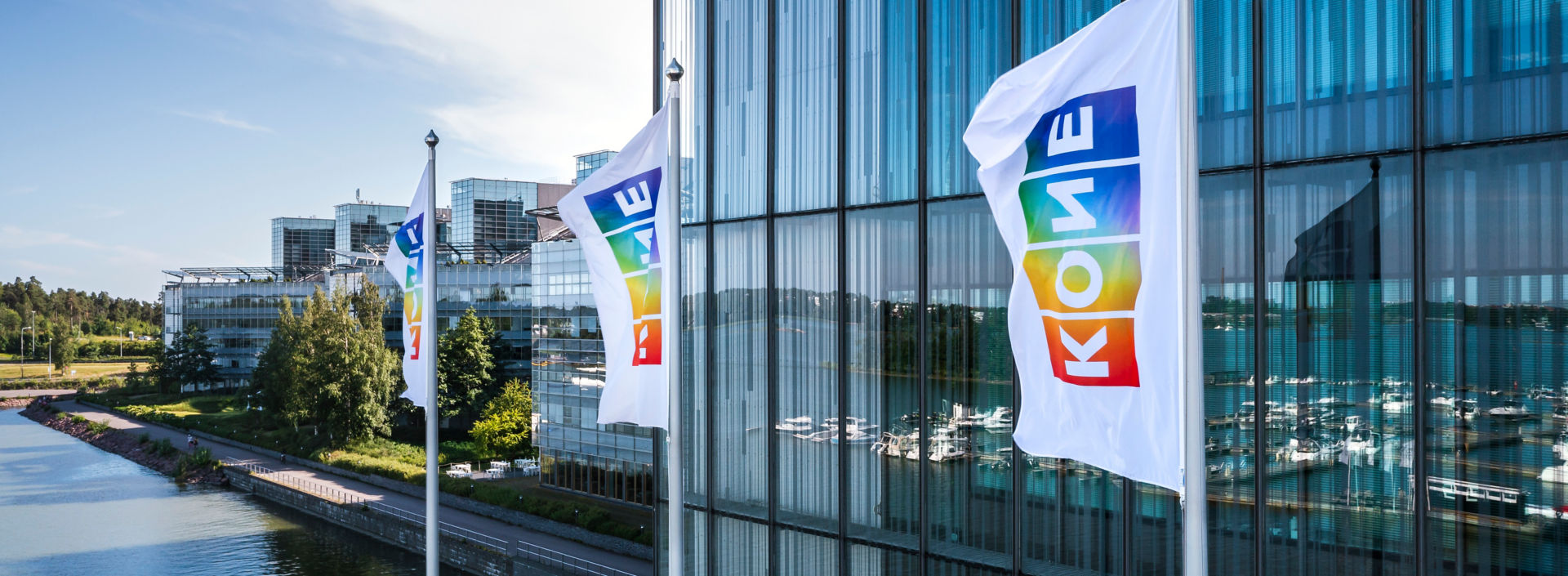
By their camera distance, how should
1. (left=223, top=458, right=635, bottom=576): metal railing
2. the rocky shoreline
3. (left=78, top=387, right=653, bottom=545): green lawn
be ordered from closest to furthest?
(left=223, top=458, right=635, bottom=576): metal railing → (left=78, top=387, right=653, bottom=545): green lawn → the rocky shoreline

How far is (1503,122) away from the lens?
9102 millimetres

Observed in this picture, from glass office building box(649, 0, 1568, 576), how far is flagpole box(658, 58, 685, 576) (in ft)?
10.1

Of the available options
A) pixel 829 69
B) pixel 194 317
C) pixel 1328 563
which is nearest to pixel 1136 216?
pixel 1328 563

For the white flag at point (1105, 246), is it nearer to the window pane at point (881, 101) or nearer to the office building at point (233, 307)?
the window pane at point (881, 101)

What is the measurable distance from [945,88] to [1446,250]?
5627 millimetres

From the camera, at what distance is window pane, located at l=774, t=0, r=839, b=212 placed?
14219mm

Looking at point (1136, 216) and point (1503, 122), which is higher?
point (1503, 122)

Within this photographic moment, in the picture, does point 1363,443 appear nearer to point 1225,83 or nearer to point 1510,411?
point 1510,411

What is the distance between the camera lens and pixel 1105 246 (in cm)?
709

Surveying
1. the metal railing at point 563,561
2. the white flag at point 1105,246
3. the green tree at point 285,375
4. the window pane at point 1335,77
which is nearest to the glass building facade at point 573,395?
the metal railing at point 563,561

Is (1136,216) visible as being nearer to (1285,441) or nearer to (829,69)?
(1285,441)

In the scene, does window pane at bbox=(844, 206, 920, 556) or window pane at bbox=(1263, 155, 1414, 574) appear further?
window pane at bbox=(844, 206, 920, 556)

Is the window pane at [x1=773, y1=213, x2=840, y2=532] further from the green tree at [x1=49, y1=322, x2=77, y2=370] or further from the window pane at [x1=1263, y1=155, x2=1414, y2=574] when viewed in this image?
the green tree at [x1=49, y1=322, x2=77, y2=370]

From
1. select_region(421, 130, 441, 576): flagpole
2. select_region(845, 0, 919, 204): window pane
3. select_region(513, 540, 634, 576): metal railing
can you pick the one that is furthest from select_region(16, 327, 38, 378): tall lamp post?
select_region(845, 0, 919, 204): window pane
